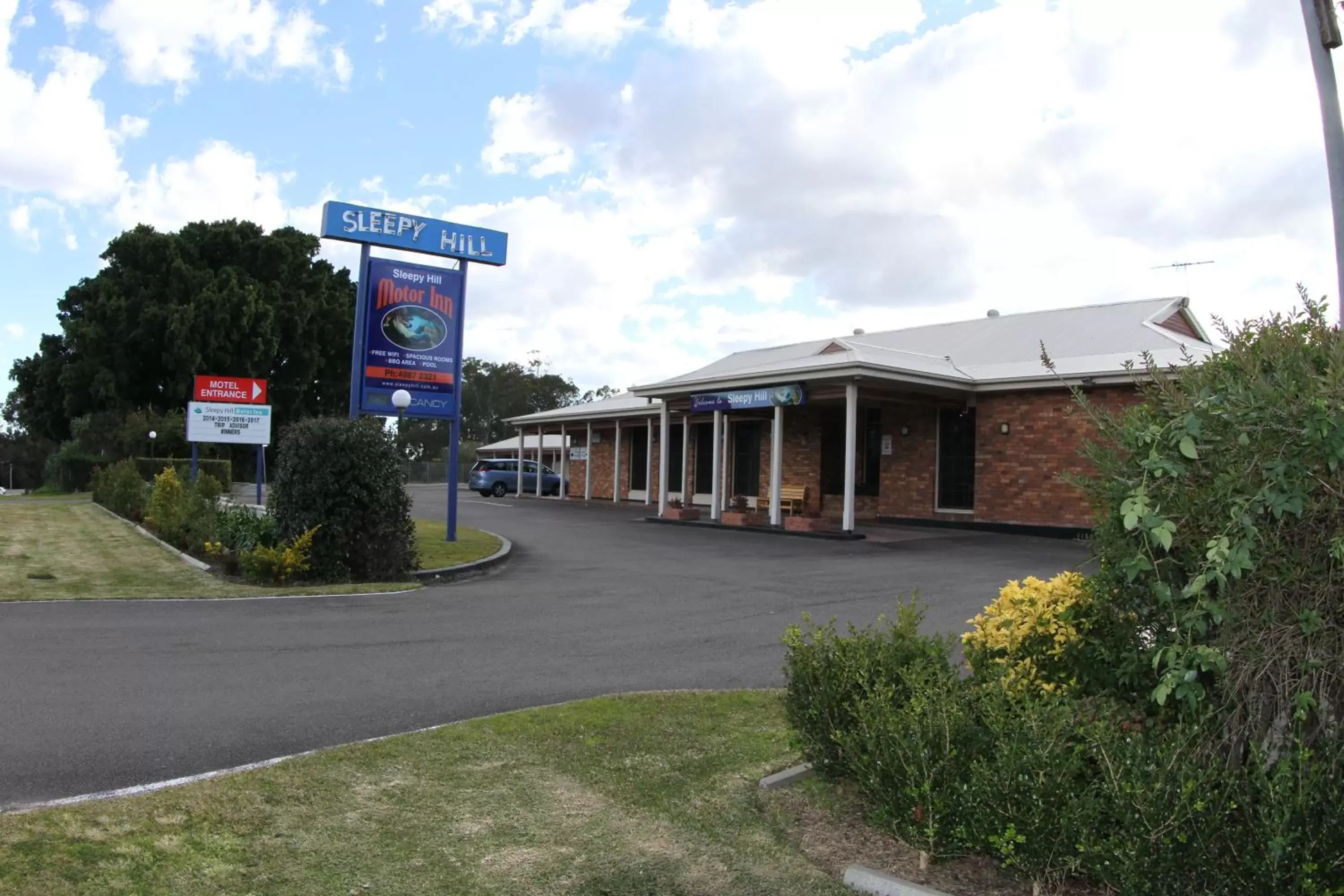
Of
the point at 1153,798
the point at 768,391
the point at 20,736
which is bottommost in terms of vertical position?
the point at 20,736

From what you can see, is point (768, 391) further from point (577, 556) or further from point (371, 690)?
point (371, 690)

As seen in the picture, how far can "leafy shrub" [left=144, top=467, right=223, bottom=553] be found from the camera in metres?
15.8

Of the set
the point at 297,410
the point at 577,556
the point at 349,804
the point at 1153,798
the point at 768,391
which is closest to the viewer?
the point at 1153,798

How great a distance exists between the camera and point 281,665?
24.7 ft

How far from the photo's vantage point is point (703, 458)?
98.0 feet

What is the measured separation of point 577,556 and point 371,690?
9254 millimetres

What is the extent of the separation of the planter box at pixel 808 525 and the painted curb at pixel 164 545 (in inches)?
431

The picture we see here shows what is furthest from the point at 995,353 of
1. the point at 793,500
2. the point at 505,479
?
the point at 505,479

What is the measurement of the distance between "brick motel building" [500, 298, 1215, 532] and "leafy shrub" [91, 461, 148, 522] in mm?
12709

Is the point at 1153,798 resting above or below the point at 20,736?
above

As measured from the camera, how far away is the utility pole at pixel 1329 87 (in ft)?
21.1

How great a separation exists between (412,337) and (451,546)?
3730mm

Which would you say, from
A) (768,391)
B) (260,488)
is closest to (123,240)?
(260,488)

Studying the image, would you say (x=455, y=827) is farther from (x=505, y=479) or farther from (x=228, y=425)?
(x=505, y=479)
